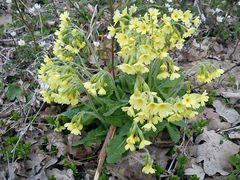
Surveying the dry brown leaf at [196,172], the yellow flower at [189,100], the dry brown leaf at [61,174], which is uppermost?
the yellow flower at [189,100]

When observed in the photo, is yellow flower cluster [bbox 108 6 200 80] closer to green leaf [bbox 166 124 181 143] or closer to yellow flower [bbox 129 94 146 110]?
yellow flower [bbox 129 94 146 110]

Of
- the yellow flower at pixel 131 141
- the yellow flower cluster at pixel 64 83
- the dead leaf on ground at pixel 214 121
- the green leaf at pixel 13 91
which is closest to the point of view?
the yellow flower at pixel 131 141

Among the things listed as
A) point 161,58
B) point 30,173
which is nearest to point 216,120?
point 161,58

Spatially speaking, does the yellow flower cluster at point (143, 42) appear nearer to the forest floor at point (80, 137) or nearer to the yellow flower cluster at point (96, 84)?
the yellow flower cluster at point (96, 84)

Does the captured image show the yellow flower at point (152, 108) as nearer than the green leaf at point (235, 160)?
Yes

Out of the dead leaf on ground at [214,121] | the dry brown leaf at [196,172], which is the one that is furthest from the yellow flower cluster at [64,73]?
the dead leaf on ground at [214,121]

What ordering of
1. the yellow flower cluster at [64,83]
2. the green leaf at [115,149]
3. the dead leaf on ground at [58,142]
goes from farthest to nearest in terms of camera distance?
1. the dead leaf on ground at [58,142]
2. the green leaf at [115,149]
3. the yellow flower cluster at [64,83]

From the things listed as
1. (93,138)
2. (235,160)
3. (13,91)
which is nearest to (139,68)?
(93,138)
